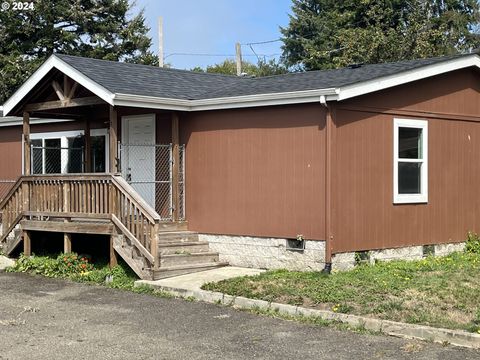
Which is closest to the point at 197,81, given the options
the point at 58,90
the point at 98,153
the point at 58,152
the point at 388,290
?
the point at 98,153

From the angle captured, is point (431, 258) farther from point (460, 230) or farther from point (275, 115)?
point (275, 115)

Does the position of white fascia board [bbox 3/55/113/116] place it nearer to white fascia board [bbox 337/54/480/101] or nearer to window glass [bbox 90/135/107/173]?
window glass [bbox 90/135/107/173]

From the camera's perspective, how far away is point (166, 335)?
7.60 metres

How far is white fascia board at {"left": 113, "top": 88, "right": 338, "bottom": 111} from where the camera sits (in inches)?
429

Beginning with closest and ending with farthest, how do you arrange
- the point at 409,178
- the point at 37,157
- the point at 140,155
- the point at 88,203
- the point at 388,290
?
the point at 388,290, the point at 88,203, the point at 409,178, the point at 140,155, the point at 37,157

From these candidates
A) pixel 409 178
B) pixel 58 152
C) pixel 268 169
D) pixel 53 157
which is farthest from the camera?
pixel 53 157

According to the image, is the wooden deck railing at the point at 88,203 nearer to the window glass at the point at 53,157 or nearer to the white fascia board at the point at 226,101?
the white fascia board at the point at 226,101

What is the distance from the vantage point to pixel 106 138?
1530 cm

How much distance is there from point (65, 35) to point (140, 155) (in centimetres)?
1948

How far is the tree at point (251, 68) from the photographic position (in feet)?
159

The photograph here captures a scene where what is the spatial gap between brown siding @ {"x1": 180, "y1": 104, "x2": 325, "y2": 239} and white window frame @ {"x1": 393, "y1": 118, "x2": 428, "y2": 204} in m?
1.76

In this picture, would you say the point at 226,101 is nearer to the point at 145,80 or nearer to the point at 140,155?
the point at 145,80

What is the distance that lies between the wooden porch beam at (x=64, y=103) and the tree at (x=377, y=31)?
17.2 m

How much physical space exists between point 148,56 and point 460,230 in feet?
75.0
